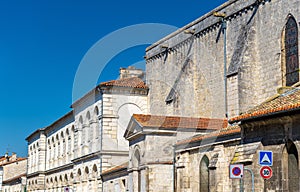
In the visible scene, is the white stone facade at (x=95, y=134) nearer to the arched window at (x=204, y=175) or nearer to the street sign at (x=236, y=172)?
the arched window at (x=204, y=175)

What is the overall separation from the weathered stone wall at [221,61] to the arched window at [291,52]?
28cm

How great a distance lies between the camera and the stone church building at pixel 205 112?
17.7 m

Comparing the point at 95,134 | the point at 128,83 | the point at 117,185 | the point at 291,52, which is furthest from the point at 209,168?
the point at 95,134

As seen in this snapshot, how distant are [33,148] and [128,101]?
94.5ft

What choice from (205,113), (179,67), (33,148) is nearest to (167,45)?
(179,67)

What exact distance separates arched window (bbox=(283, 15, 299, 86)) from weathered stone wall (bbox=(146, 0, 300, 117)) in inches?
11.1

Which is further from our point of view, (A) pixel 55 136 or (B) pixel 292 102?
(A) pixel 55 136

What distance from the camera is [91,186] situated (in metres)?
39.5

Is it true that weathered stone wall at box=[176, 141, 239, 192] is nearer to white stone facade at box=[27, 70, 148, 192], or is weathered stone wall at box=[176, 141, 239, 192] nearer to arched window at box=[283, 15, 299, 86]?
arched window at box=[283, 15, 299, 86]

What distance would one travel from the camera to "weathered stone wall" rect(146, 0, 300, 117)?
1041 inches

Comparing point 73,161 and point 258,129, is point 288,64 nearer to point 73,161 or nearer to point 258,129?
point 258,129

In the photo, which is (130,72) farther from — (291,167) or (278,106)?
(291,167)

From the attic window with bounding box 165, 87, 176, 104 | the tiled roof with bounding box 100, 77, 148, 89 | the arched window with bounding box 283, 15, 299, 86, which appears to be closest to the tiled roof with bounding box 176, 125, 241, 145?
the arched window with bounding box 283, 15, 299, 86

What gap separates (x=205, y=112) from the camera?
3288 cm
